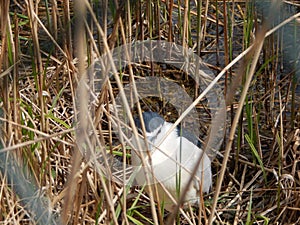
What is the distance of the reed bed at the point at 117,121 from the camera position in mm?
942

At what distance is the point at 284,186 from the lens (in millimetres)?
1532

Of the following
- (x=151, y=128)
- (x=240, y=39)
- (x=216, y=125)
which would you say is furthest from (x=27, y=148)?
(x=240, y=39)

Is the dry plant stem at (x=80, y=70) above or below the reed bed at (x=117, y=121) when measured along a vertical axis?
above

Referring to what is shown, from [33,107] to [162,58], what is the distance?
0.68 m

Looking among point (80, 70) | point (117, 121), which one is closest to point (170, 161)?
point (117, 121)

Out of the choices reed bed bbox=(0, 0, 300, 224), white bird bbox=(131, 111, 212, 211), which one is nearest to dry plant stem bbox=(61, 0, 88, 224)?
reed bed bbox=(0, 0, 300, 224)

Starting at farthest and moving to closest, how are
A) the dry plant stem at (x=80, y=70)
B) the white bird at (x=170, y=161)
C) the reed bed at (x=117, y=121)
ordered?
the white bird at (x=170, y=161) < the reed bed at (x=117, y=121) < the dry plant stem at (x=80, y=70)

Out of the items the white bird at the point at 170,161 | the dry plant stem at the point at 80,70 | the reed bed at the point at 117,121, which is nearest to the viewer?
the dry plant stem at the point at 80,70

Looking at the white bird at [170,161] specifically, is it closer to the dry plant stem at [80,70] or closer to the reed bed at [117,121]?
the reed bed at [117,121]

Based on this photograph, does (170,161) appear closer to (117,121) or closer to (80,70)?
(117,121)

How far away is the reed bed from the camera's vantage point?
942 millimetres

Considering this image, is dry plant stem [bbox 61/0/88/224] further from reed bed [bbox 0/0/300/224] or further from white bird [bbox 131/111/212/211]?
white bird [bbox 131/111/212/211]

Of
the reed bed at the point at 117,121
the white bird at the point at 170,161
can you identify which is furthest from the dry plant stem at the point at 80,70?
the white bird at the point at 170,161

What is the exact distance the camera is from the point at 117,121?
0.91 meters
